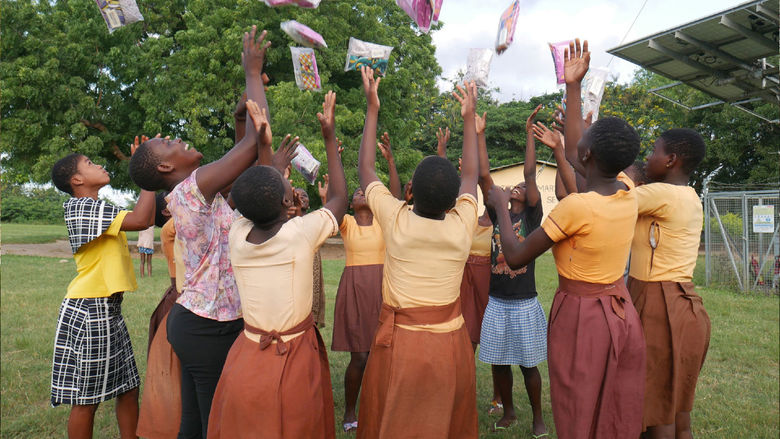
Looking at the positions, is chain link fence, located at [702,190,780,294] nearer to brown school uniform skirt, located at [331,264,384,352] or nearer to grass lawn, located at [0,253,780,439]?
grass lawn, located at [0,253,780,439]

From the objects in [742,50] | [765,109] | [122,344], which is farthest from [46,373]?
[765,109]

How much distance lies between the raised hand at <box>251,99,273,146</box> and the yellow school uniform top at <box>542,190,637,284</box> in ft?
4.88

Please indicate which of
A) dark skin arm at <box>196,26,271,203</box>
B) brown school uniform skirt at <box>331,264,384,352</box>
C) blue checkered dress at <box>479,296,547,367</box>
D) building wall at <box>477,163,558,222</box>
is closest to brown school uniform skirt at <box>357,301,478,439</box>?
dark skin arm at <box>196,26,271,203</box>

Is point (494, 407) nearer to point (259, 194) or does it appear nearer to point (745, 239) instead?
point (259, 194)

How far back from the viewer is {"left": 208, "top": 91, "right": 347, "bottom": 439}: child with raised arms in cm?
238

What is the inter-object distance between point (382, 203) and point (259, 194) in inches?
26.0

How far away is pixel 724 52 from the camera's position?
8766 mm

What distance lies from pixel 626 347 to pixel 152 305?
334 inches

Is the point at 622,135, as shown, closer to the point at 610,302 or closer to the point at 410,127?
the point at 610,302

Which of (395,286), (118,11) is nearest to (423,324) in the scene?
(395,286)

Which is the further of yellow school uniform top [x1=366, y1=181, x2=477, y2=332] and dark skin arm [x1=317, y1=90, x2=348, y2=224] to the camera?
dark skin arm [x1=317, y1=90, x2=348, y2=224]

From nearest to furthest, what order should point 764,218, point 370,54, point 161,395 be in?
1. point 161,395
2. point 370,54
3. point 764,218

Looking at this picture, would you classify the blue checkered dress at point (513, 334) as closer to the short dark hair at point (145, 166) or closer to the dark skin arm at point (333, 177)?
the dark skin arm at point (333, 177)

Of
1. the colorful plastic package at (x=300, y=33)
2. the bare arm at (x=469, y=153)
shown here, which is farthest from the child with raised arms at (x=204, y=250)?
the colorful plastic package at (x=300, y=33)
